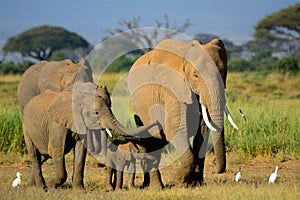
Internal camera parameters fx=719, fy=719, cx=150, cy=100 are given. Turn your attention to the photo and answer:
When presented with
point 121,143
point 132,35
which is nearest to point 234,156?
point 121,143

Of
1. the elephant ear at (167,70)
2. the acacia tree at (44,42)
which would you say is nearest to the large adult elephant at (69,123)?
the elephant ear at (167,70)

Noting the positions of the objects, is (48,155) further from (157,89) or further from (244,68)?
(244,68)

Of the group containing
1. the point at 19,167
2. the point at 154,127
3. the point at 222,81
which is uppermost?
the point at 222,81

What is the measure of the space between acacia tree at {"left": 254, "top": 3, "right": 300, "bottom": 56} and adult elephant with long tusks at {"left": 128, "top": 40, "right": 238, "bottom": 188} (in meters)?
33.1

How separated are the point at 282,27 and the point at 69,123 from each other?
117 feet

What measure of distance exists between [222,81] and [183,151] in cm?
95

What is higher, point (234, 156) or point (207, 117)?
point (207, 117)

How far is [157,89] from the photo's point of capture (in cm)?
895

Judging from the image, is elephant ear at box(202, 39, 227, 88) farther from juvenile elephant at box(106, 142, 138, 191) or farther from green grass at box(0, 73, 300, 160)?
green grass at box(0, 73, 300, 160)

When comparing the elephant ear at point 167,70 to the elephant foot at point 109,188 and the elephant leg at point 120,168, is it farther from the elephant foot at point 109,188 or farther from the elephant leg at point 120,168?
the elephant foot at point 109,188

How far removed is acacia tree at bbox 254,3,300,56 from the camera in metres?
41.2

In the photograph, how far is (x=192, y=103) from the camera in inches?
335

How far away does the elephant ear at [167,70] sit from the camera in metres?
8.51

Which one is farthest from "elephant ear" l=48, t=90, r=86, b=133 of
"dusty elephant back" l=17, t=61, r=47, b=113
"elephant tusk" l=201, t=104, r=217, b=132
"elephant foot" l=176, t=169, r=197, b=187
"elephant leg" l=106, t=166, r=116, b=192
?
"dusty elephant back" l=17, t=61, r=47, b=113
